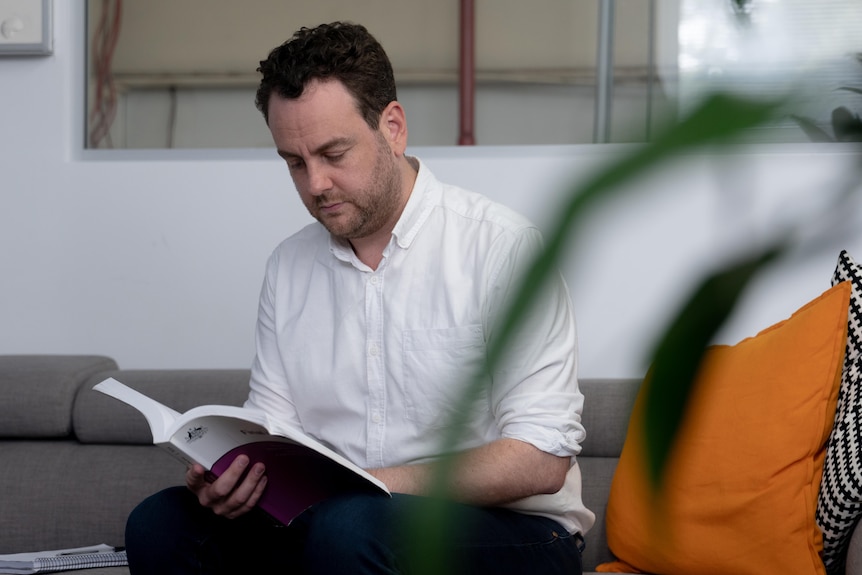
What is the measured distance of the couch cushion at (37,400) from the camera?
2.52 m

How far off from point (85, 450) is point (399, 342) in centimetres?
100

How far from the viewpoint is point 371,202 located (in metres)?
1.86

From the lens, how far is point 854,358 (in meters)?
1.90

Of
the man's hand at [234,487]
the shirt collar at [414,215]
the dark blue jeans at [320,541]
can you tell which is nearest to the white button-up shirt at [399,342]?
the shirt collar at [414,215]

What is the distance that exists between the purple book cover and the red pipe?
4.58 feet

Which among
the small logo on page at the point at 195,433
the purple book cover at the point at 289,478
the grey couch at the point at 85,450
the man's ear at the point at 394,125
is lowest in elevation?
the grey couch at the point at 85,450

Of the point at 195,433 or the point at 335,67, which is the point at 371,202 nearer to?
the point at 335,67

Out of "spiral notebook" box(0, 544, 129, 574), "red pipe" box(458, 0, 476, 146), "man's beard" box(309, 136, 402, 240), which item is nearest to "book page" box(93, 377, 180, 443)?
"man's beard" box(309, 136, 402, 240)

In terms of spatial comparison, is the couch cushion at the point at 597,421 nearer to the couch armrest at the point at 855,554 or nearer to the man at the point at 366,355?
the man at the point at 366,355

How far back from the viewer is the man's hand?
1.63m

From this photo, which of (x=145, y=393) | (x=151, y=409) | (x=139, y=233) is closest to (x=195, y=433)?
(x=151, y=409)

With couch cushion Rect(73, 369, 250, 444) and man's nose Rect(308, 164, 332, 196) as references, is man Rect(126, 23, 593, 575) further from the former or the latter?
couch cushion Rect(73, 369, 250, 444)

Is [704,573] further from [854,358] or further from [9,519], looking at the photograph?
[9,519]

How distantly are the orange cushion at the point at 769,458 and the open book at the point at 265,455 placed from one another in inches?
20.2
